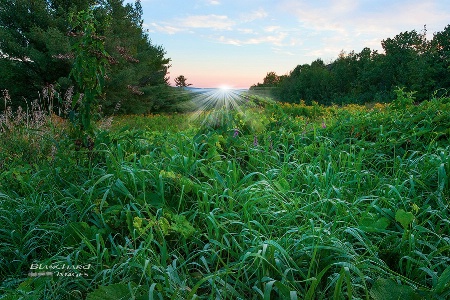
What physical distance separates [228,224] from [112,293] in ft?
3.05

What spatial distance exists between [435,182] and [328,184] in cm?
81

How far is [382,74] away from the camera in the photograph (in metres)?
28.6

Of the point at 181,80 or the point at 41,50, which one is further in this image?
the point at 181,80

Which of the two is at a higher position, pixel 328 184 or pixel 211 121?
pixel 211 121

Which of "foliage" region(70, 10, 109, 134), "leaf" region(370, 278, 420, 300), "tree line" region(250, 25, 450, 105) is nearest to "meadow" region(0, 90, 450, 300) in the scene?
"leaf" region(370, 278, 420, 300)

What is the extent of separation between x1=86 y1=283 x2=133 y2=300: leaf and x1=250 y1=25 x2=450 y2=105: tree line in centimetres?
2495

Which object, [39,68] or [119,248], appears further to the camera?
[39,68]

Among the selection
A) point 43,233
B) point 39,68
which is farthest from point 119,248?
point 39,68

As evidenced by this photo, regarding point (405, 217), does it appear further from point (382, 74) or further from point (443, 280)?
point (382, 74)

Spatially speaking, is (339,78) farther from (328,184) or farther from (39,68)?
(328,184)

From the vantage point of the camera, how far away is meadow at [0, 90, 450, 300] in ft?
6.51

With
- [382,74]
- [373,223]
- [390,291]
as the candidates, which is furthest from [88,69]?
[382,74]

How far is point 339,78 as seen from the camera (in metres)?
31.5

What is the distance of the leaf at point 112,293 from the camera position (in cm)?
178
